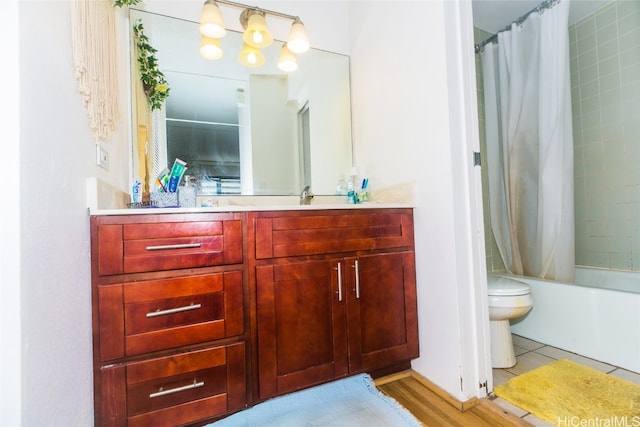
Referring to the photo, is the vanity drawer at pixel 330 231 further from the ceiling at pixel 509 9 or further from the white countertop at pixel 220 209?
the ceiling at pixel 509 9

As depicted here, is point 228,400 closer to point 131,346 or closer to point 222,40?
point 131,346

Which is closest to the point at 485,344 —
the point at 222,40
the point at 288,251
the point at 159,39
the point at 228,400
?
the point at 288,251

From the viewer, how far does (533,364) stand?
1.45 m

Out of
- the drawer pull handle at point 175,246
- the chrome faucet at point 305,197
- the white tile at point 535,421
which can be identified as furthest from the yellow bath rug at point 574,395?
the drawer pull handle at point 175,246

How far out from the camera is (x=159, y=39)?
61.6 inches

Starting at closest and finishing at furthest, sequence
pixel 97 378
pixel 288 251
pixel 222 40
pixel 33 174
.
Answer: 1. pixel 33 174
2. pixel 97 378
3. pixel 288 251
4. pixel 222 40

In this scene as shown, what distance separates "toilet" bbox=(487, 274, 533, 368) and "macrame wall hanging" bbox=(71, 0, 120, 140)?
1874 millimetres

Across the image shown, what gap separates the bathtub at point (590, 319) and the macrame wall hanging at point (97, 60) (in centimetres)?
237

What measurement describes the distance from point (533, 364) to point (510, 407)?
47 centimetres

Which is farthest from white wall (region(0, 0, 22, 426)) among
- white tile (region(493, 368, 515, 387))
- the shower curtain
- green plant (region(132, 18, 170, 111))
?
the shower curtain

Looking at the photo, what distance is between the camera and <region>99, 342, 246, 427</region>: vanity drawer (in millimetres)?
919

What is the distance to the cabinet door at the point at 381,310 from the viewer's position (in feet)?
4.07

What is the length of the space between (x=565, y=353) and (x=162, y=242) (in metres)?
2.08

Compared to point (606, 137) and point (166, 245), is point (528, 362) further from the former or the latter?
point (166, 245)
